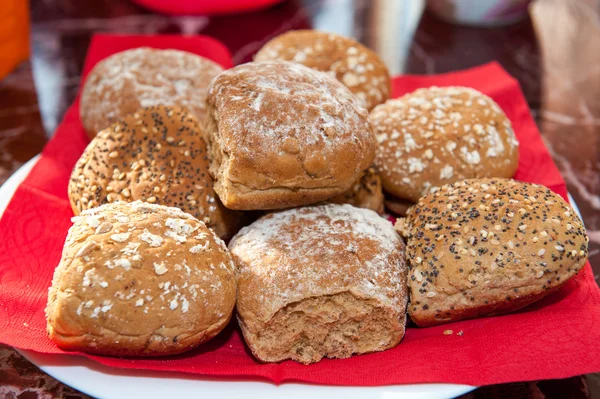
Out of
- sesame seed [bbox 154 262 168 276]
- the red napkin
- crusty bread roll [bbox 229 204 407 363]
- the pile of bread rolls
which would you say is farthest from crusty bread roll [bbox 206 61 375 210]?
the red napkin

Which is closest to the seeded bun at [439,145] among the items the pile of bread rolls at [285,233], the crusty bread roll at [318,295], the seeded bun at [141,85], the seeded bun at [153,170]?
the pile of bread rolls at [285,233]

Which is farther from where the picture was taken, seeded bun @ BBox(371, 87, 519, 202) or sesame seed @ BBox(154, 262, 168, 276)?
seeded bun @ BBox(371, 87, 519, 202)

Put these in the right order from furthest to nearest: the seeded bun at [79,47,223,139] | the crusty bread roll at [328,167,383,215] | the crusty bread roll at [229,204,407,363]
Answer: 1. the seeded bun at [79,47,223,139]
2. the crusty bread roll at [328,167,383,215]
3. the crusty bread roll at [229,204,407,363]

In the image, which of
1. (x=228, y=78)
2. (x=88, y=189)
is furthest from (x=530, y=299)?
(x=88, y=189)

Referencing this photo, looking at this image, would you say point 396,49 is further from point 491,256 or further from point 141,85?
point 491,256

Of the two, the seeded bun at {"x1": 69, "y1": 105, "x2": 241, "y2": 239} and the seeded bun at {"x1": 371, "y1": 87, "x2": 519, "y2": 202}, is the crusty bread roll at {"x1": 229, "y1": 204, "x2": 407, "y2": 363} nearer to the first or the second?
the seeded bun at {"x1": 69, "y1": 105, "x2": 241, "y2": 239}

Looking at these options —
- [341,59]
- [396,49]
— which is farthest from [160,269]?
[396,49]

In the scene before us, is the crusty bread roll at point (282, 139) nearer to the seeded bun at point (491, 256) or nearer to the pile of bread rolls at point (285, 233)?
the pile of bread rolls at point (285, 233)

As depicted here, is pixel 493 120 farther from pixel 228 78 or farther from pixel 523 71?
pixel 523 71
